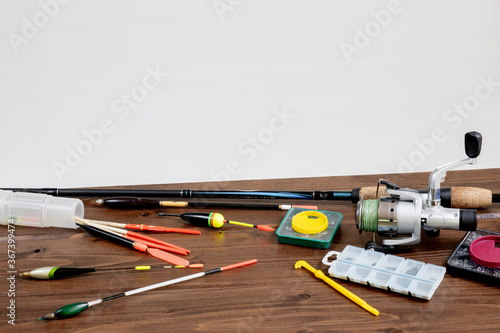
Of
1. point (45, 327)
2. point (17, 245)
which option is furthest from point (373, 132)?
point (45, 327)

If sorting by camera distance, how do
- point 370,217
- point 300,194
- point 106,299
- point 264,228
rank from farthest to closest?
point 300,194 → point 264,228 → point 370,217 → point 106,299

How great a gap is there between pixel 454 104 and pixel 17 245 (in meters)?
1.89

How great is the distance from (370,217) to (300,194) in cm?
29

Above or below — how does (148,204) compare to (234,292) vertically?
above

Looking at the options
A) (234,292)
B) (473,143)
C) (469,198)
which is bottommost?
(234,292)

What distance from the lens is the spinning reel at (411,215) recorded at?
Result: 1.35 meters

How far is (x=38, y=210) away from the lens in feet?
5.17

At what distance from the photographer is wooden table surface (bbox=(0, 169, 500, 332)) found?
3.93 feet

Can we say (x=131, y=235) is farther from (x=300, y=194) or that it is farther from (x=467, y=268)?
(x=467, y=268)

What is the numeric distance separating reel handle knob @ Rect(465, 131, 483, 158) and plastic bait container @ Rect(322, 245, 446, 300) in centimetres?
24

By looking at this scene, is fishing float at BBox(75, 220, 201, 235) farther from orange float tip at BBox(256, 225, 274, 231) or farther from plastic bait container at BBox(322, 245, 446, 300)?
plastic bait container at BBox(322, 245, 446, 300)

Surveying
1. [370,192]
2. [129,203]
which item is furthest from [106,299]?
[370,192]

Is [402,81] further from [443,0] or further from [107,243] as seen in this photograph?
[107,243]

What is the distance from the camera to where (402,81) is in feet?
8.81
